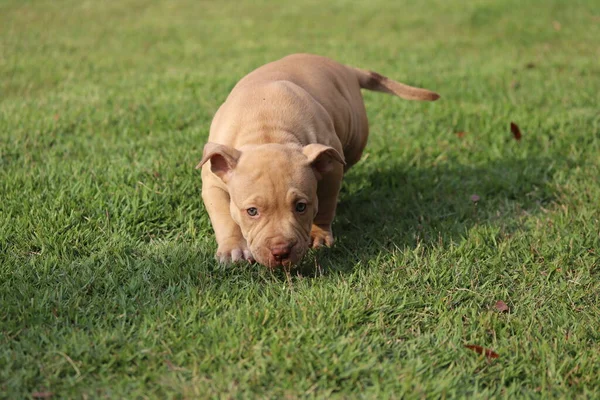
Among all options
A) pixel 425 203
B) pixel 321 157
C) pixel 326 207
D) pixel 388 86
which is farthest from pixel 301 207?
pixel 388 86

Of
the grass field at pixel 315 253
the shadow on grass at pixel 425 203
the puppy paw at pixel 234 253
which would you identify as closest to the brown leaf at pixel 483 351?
the grass field at pixel 315 253

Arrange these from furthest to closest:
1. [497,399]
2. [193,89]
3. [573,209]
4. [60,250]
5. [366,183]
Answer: [193,89], [366,183], [573,209], [60,250], [497,399]

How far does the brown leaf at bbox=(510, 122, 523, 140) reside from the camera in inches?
235

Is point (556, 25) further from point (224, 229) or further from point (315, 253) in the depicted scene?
point (224, 229)

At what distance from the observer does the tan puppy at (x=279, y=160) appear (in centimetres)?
348

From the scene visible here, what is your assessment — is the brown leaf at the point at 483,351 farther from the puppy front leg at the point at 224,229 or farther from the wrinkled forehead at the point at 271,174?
Answer: the puppy front leg at the point at 224,229

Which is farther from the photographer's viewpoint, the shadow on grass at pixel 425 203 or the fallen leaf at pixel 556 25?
the fallen leaf at pixel 556 25

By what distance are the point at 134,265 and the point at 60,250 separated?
0.44 metres

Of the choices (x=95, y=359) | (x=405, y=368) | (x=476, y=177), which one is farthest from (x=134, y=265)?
(x=476, y=177)

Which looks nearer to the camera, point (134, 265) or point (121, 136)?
point (134, 265)

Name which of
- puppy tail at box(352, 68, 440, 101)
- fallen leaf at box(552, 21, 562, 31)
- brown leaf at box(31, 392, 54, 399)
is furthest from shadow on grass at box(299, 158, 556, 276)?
fallen leaf at box(552, 21, 562, 31)

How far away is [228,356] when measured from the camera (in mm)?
2902

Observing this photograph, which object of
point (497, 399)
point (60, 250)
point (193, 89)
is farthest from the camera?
point (193, 89)

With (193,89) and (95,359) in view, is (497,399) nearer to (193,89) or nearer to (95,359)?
(95,359)
